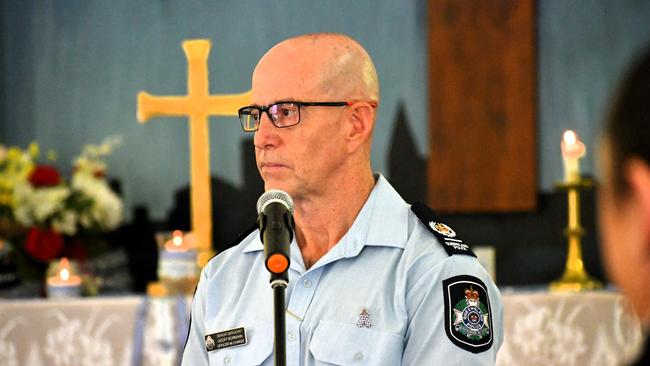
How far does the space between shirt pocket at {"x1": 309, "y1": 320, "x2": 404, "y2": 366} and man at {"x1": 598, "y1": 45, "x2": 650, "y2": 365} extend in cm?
112

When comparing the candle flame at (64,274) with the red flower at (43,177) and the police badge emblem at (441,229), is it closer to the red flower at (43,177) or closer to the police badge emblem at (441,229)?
the red flower at (43,177)

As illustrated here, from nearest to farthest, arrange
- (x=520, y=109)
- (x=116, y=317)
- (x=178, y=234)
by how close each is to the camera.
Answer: (x=116, y=317), (x=178, y=234), (x=520, y=109)

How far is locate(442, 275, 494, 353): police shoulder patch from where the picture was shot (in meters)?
1.85

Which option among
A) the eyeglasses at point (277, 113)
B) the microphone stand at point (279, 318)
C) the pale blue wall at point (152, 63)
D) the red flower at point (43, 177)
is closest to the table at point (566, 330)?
the pale blue wall at point (152, 63)

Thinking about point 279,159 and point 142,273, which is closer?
point 279,159

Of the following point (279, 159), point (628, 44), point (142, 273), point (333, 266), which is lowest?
point (142, 273)

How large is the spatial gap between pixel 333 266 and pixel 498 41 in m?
2.15

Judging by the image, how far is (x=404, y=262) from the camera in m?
1.96

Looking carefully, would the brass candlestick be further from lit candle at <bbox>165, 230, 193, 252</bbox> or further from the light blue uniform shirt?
the light blue uniform shirt

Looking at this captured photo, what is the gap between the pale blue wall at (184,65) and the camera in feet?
12.9

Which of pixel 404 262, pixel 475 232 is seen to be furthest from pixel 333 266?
pixel 475 232

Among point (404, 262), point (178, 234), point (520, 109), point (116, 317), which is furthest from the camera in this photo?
point (520, 109)

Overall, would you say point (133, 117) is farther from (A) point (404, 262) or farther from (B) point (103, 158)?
(A) point (404, 262)

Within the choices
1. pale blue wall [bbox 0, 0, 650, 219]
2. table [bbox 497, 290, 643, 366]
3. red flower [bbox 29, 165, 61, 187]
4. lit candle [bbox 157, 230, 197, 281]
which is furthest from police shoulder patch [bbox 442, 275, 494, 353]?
red flower [bbox 29, 165, 61, 187]
